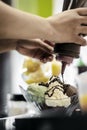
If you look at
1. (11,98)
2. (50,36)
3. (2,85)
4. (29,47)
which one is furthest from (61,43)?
(2,85)

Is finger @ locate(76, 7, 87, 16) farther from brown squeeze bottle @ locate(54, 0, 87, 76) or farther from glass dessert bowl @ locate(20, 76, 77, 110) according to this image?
glass dessert bowl @ locate(20, 76, 77, 110)

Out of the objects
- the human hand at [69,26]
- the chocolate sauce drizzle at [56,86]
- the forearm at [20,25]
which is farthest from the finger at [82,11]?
the chocolate sauce drizzle at [56,86]

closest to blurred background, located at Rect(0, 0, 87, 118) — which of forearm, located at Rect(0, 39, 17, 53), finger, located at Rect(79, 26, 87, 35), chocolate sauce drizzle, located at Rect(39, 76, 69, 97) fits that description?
forearm, located at Rect(0, 39, 17, 53)

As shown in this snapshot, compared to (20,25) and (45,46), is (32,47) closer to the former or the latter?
(45,46)

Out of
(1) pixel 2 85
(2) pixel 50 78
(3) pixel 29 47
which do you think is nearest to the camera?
(2) pixel 50 78

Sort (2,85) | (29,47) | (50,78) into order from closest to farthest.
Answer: (50,78)
(29,47)
(2,85)

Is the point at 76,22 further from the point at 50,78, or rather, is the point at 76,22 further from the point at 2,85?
the point at 2,85

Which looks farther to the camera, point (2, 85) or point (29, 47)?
point (2, 85)

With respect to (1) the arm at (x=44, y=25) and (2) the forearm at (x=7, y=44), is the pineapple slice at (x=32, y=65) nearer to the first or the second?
(2) the forearm at (x=7, y=44)
